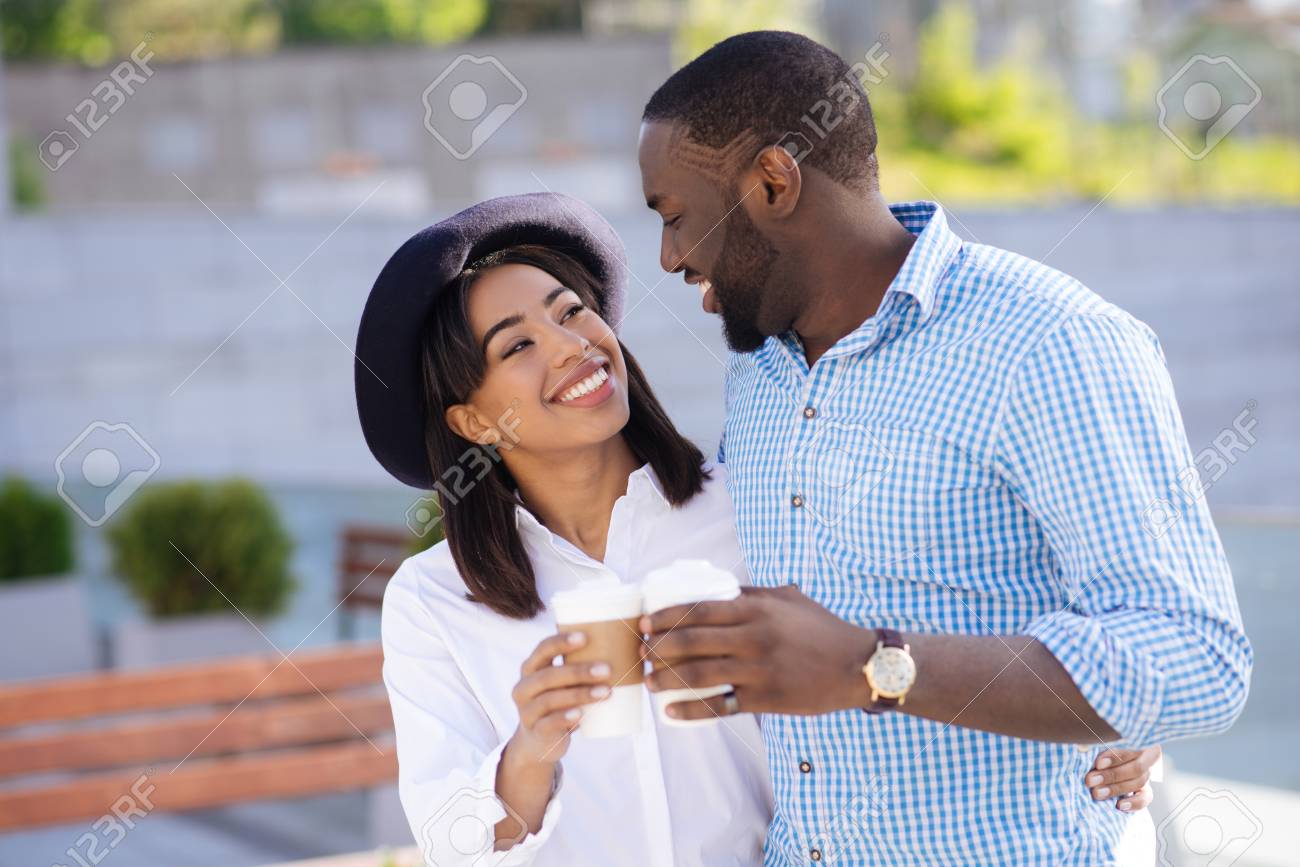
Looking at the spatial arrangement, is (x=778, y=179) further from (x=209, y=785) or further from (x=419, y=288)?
(x=209, y=785)

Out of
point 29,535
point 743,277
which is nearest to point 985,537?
point 743,277

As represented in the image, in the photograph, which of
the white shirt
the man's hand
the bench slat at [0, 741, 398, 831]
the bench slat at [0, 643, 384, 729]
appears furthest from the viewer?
the bench slat at [0, 643, 384, 729]

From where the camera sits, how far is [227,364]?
8727 mm

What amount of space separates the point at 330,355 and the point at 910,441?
7496 mm

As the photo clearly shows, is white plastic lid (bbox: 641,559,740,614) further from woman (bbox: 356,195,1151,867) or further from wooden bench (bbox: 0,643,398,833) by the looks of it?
wooden bench (bbox: 0,643,398,833)

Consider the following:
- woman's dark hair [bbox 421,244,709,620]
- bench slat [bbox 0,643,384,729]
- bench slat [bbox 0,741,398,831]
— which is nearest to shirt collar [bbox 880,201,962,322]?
woman's dark hair [bbox 421,244,709,620]

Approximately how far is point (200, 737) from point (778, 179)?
3.49m

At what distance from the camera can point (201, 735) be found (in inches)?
182

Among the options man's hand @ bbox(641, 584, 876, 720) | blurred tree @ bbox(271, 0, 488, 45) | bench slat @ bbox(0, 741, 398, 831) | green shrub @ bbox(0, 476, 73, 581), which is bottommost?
man's hand @ bbox(641, 584, 876, 720)

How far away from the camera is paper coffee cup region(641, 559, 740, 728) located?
56.4 inches

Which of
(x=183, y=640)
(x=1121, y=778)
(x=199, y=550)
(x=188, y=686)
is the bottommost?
(x=1121, y=778)

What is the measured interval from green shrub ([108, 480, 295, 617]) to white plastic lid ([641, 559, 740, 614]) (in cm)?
509

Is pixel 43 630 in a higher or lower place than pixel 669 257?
higher

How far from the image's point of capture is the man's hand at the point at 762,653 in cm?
139
